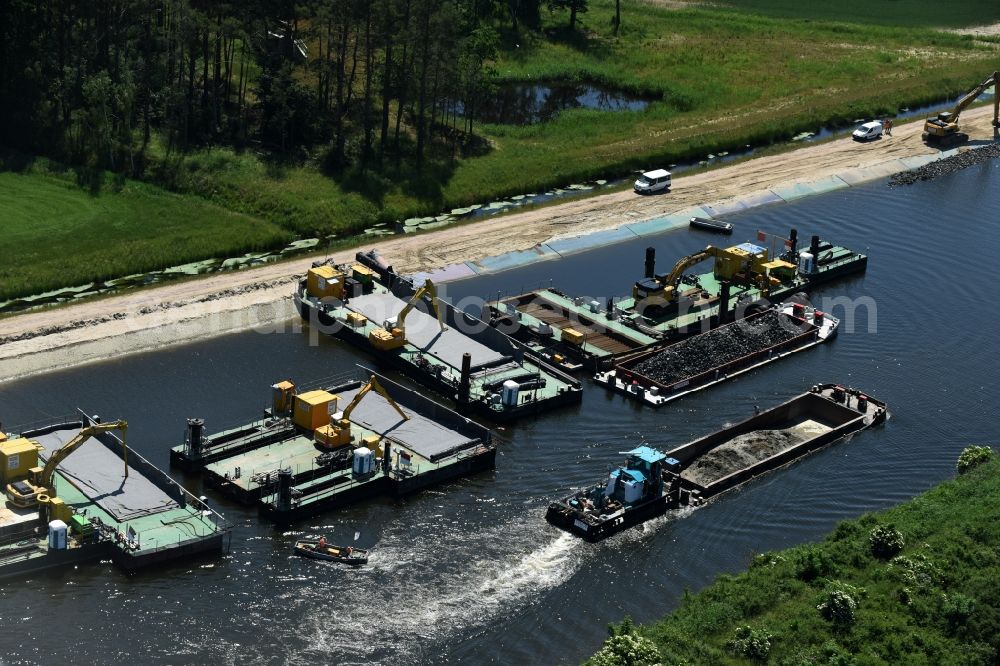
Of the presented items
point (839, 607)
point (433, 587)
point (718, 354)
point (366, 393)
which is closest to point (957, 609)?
point (839, 607)

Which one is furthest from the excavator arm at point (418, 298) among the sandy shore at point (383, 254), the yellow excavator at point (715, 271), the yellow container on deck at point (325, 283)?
the yellow excavator at point (715, 271)

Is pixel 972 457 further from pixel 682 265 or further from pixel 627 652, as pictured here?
pixel 627 652

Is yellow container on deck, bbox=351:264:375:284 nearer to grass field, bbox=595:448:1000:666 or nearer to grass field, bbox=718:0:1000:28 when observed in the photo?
grass field, bbox=595:448:1000:666

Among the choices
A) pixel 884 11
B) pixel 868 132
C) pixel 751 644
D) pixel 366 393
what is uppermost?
pixel 884 11

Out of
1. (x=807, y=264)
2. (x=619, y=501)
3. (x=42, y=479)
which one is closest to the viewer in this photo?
(x=42, y=479)

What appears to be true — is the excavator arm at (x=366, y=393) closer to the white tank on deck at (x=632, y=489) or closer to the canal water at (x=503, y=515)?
the canal water at (x=503, y=515)

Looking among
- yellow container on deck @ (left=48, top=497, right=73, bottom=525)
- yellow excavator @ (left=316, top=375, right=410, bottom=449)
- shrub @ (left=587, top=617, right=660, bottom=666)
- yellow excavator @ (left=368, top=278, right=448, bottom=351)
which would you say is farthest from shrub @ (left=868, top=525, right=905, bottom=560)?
yellow container on deck @ (left=48, top=497, right=73, bottom=525)

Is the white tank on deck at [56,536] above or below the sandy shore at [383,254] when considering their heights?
below
